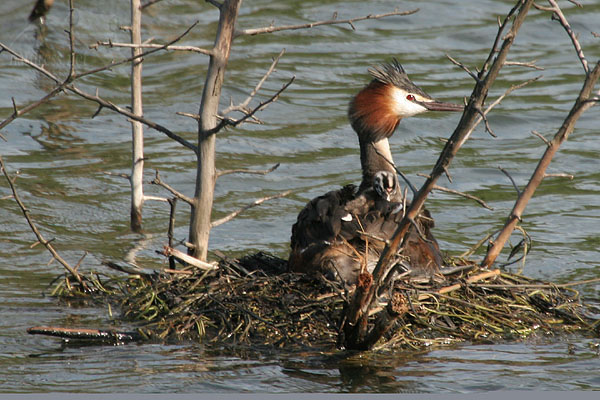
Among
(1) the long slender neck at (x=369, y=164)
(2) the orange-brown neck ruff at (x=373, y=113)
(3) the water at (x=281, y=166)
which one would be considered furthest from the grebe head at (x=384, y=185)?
(3) the water at (x=281, y=166)

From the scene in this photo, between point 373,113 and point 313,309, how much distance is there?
2.06 metres

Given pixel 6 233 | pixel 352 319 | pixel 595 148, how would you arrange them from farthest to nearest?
pixel 595 148, pixel 6 233, pixel 352 319

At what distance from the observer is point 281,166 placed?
11844 millimetres

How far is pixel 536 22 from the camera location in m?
18.4

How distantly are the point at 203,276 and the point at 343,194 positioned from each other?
1.11 meters

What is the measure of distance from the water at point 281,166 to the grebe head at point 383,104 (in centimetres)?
176

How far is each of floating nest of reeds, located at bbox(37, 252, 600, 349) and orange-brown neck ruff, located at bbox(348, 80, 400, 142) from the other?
1452 millimetres

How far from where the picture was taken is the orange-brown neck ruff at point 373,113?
25.2 feet

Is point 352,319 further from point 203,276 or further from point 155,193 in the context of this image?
point 155,193

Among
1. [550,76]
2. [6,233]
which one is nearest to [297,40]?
[550,76]

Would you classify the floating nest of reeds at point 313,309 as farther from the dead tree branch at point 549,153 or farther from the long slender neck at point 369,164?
the long slender neck at point 369,164

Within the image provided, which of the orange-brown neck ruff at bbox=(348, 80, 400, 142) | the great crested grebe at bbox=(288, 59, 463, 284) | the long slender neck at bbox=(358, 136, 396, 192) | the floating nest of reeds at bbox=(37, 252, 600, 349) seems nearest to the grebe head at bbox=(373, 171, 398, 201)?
the great crested grebe at bbox=(288, 59, 463, 284)

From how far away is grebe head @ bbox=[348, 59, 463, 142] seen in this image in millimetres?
7703

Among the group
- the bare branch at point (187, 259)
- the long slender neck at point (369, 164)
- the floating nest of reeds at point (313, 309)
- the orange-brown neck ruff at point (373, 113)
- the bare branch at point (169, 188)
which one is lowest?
the floating nest of reeds at point (313, 309)
